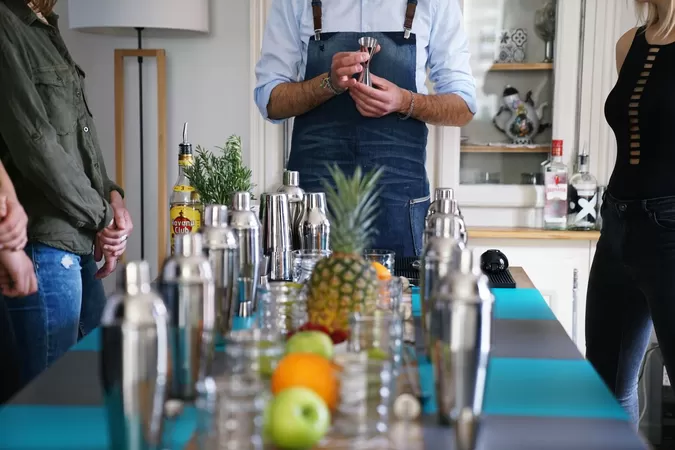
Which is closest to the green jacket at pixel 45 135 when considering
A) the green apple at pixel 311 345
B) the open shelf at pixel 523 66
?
the green apple at pixel 311 345

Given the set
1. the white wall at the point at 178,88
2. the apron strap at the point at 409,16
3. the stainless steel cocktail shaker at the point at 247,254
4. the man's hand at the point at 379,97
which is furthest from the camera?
the white wall at the point at 178,88

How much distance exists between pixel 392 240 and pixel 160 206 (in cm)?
115

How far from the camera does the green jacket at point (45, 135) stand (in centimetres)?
175

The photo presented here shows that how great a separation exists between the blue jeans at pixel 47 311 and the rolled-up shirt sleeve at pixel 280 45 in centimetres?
84

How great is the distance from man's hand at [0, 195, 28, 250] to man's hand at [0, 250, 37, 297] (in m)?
0.02

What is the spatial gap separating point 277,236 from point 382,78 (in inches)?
33.2

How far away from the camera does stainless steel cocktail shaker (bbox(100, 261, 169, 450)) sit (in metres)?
0.73

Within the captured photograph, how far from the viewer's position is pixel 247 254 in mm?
1393

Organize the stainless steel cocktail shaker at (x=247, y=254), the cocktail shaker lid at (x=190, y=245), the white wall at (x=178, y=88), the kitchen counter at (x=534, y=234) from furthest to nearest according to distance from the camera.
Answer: the white wall at (x=178, y=88), the kitchen counter at (x=534, y=234), the stainless steel cocktail shaker at (x=247, y=254), the cocktail shaker lid at (x=190, y=245)

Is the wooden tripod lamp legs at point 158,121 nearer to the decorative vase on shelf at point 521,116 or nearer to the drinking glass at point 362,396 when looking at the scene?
the decorative vase on shelf at point 521,116

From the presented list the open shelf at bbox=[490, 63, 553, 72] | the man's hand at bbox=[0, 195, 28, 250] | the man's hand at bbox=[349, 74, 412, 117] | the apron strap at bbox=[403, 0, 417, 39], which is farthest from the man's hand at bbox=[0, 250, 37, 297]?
the open shelf at bbox=[490, 63, 553, 72]

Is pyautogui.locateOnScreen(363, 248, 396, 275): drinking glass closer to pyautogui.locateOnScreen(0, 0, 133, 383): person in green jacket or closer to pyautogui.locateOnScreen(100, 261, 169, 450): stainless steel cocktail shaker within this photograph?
pyautogui.locateOnScreen(0, 0, 133, 383): person in green jacket

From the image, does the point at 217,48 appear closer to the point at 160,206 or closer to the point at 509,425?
the point at 160,206

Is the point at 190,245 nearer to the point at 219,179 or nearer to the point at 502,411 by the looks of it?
the point at 502,411
